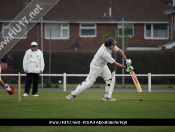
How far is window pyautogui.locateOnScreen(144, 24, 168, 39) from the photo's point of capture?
3338 centimetres

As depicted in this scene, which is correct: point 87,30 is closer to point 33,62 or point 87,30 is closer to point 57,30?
point 57,30

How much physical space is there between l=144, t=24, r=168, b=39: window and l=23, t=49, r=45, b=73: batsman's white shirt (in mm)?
13245

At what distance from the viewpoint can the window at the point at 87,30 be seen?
116 feet

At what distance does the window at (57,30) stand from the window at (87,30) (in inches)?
46.5

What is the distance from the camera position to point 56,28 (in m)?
34.1

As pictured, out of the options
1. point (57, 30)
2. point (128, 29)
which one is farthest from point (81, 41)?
point (128, 29)

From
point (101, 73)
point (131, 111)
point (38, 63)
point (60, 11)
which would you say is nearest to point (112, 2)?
point (60, 11)

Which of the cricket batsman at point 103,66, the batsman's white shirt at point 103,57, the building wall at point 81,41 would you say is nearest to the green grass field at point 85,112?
the cricket batsman at point 103,66

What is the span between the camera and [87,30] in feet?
122

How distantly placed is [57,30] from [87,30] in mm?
3740

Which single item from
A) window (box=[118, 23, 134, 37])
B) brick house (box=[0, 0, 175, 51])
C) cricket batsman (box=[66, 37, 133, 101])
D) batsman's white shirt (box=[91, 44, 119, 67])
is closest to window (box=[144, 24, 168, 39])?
brick house (box=[0, 0, 175, 51])

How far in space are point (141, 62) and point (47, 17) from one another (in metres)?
7.56
